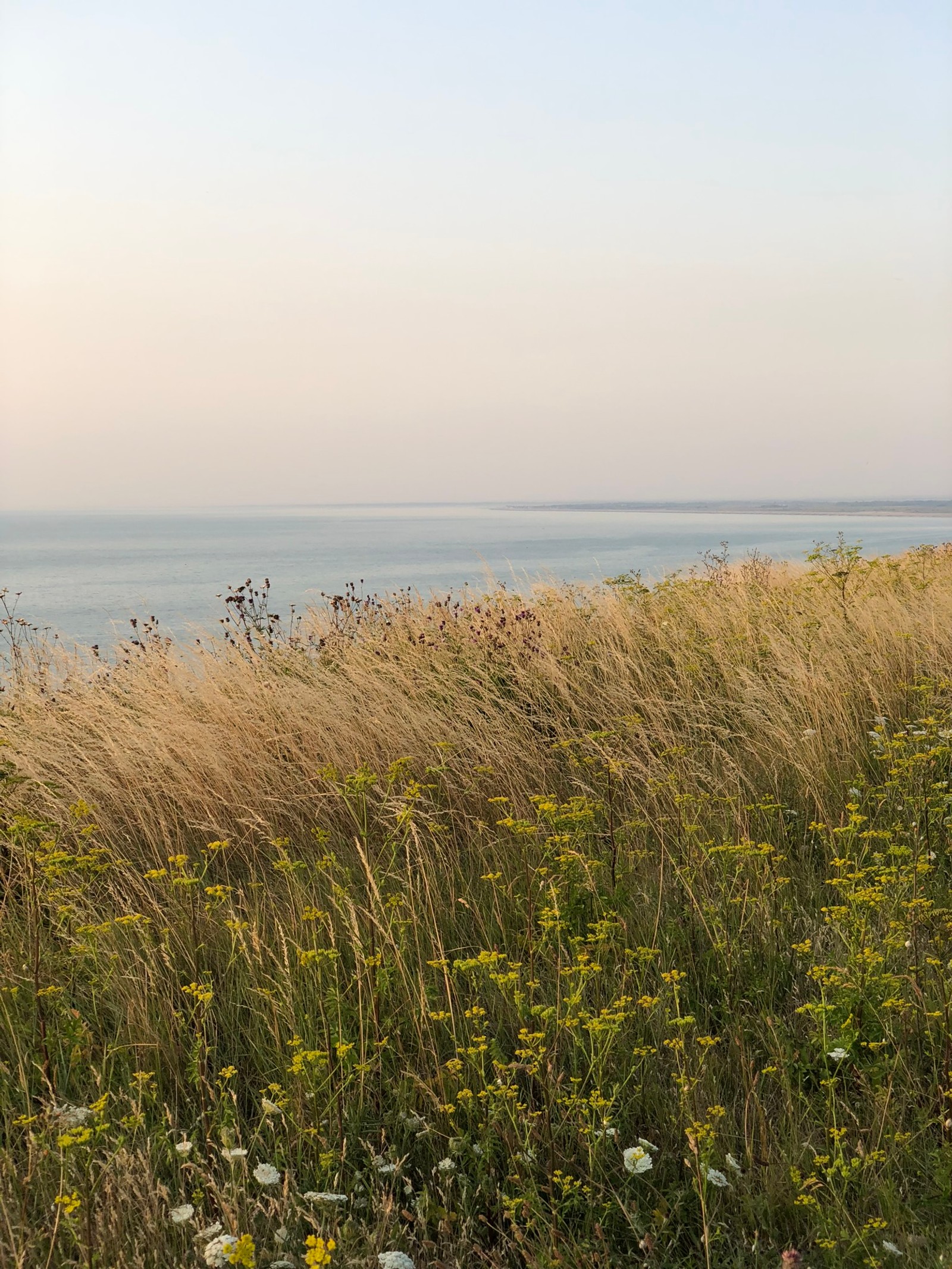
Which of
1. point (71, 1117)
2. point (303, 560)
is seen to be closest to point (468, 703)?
point (71, 1117)

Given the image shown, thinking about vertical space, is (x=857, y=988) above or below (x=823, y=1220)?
above

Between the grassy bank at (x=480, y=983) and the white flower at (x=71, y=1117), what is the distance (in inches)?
0.6

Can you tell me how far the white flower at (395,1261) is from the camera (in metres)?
1.91

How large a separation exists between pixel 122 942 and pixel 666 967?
1955 millimetres

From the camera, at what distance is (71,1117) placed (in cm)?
230

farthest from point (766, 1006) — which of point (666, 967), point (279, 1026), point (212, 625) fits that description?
point (212, 625)

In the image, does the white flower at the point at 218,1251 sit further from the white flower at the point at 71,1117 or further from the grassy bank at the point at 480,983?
the white flower at the point at 71,1117

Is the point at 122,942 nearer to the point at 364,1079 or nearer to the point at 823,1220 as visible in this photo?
the point at 364,1079

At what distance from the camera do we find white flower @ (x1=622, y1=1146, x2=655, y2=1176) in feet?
6.86

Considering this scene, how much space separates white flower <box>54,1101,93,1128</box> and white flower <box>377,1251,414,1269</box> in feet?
2.81

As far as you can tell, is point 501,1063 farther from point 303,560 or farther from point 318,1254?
point 303,560

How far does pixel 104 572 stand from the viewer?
39.6 metres

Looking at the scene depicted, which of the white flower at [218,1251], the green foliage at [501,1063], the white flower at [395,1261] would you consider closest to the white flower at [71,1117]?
the green foliage at [501,1063]

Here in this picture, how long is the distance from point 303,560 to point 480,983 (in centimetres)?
4763
